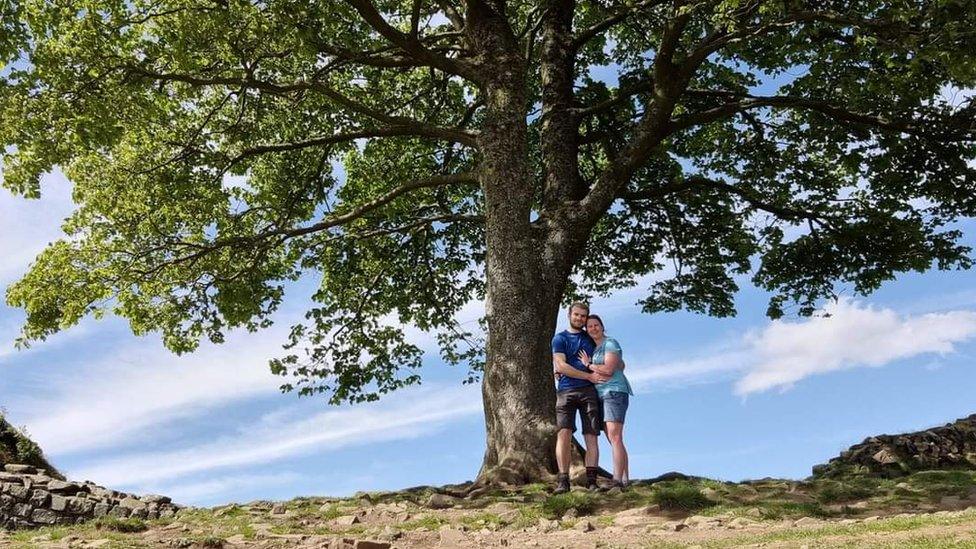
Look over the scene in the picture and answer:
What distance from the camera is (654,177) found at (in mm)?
21078

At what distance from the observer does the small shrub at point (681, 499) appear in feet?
37.1

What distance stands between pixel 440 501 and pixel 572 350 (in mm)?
2930

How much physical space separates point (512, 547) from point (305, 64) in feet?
38.6

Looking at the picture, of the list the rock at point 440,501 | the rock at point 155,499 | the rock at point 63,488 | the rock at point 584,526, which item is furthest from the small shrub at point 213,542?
the rock at point 63,488

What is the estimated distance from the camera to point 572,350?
12.3 metres

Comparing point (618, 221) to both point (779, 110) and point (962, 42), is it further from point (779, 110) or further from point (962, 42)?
point (962, 42)

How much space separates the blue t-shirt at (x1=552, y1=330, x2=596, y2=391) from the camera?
12.2 meters

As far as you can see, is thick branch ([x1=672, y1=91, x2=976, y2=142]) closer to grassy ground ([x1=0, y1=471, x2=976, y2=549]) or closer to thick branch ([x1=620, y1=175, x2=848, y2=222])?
thick branch ([x1=620, y1=175, x2=848, y2=222])

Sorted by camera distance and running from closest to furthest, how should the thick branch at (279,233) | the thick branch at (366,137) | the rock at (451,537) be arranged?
the rock at (451,537) → the thick branch at (366,137) → the thick branch at (279,233)

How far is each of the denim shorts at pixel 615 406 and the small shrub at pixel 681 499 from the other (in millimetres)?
1130

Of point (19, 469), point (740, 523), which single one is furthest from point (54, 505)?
point (740, 523)

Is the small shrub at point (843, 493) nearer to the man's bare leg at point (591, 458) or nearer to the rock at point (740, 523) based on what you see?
the rock at point (740, 523)

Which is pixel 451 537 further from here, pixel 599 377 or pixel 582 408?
pixel 599 377

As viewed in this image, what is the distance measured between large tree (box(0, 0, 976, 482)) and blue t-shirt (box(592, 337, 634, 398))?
236 cm
